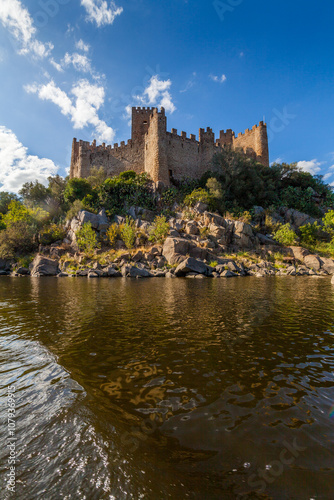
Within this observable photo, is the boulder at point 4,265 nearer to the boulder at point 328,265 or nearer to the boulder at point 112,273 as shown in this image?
the boulder at point 112,273

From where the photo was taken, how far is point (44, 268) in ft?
79.8

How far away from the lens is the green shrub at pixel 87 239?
28828mm

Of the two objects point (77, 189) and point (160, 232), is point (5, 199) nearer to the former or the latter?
point (77, 189)

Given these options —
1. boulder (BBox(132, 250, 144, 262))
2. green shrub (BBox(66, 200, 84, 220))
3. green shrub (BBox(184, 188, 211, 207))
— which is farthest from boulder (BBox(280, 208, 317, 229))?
green shrub (BBox(66, 200, 84, 220))

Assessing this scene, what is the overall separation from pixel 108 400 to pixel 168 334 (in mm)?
2682

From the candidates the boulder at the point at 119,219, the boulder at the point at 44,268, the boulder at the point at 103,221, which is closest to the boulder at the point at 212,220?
the boulder at the point at 119,219

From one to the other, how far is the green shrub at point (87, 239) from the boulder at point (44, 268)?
14.4 feet

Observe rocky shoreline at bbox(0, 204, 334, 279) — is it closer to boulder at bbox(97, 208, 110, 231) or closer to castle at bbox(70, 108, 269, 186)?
boulder at bbox(97, 208, 110, 231)

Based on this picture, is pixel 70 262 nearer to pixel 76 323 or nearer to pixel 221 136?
pixel 76 323

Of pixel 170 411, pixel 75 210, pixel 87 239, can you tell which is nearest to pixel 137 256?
pixel 87 239

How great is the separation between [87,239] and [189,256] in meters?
12.7

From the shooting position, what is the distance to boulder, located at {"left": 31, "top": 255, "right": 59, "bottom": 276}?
2408 cm

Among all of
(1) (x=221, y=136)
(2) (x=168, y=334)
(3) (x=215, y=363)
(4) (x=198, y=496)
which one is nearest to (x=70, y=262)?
(2) (x=168, y=334)

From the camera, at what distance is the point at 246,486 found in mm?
1747
